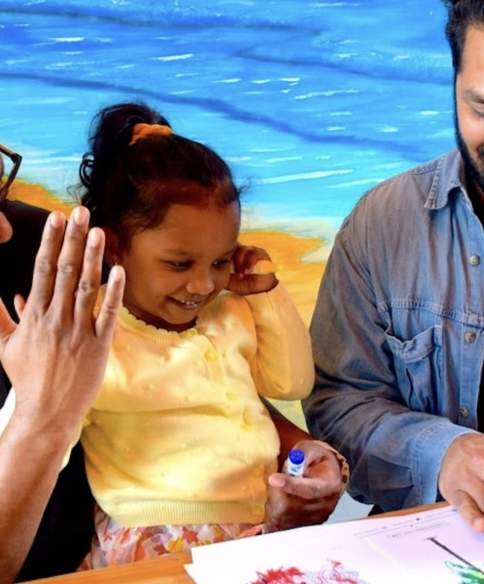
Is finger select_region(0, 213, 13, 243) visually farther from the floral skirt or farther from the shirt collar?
the shirt collar

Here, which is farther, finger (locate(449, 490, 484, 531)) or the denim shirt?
the denim shirt

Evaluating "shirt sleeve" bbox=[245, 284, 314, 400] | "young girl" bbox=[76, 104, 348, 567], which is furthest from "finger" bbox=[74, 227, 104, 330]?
"shirt sleeve" bbox=[245, 284, 314, 400]

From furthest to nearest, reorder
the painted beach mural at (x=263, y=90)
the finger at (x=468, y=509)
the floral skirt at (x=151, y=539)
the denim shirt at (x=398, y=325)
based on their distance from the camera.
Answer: the painted beach mural at (x=263, y=90)
the denim shirt at (x=398, y=325)
the floral skirt at (x=151, y=539)
the finger at (x=468, y=509)

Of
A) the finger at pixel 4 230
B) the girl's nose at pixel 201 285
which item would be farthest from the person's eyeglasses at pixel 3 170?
the girl's nose at pixel 201 285

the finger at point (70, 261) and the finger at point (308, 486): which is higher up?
the finger at point (70, 261)

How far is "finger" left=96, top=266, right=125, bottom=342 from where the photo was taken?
0.95 meters

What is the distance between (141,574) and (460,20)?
3.04ft

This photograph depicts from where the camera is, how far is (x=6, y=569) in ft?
3.40

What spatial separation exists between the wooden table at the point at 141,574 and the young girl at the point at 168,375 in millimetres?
174

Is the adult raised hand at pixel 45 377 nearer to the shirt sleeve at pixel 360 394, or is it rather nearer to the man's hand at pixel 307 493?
the man's hand at pixel 307 493

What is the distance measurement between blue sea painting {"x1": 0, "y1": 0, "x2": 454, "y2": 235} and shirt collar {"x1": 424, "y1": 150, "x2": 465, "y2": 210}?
15.2 inches

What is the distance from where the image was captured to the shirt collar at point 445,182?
4.90ft

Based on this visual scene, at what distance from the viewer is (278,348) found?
1.36 metres

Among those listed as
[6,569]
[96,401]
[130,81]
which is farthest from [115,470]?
[130,81]
